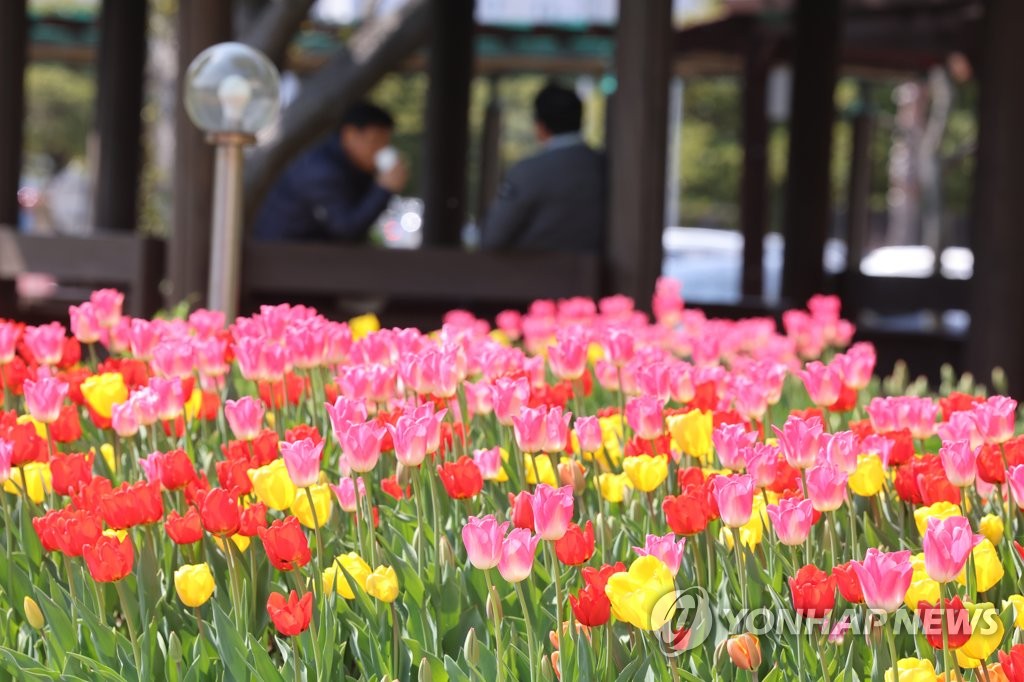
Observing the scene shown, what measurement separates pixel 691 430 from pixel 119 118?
23.0 ft

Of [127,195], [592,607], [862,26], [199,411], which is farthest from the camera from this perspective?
[862,26]

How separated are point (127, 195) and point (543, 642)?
23.8 feet

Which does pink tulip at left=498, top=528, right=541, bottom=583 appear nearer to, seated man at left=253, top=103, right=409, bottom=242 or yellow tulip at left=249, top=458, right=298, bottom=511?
yellow tulip at left=249, top=458, right=298, bottom=511

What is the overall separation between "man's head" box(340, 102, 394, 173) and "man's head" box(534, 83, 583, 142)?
0.72 m

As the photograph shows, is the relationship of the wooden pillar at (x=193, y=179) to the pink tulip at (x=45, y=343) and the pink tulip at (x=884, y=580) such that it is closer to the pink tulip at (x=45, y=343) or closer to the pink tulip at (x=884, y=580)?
the pink tulip at (x=45, y=343)

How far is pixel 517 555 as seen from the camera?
4.74 feet

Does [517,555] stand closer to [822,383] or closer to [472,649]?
[472,649]

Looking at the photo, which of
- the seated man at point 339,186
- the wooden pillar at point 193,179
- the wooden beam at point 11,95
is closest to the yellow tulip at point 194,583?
the wooden pillar at point 193,179

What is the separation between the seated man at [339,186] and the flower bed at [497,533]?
134 inches

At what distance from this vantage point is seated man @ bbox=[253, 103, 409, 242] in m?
5.88

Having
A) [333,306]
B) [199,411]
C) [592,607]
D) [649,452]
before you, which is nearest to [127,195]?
[333,306]

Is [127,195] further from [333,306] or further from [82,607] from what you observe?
[82,607]

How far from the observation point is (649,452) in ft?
6.66

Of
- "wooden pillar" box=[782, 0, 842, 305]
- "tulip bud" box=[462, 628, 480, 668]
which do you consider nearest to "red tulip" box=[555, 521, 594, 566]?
"tulip bud" box=[462, 628, 480, 668]
